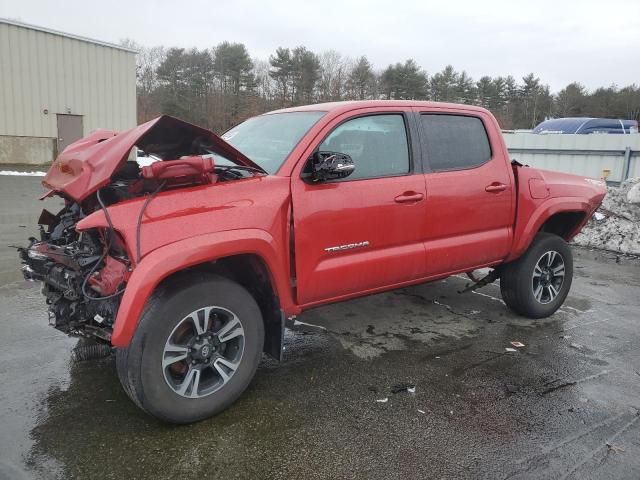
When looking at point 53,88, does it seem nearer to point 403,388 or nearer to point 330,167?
point 330,167

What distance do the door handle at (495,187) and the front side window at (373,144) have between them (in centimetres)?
90

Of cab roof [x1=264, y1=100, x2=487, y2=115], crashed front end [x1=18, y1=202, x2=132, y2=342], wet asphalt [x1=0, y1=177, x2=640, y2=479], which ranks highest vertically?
cab roof [x1=264, y1=100, x2=487, y2=115]

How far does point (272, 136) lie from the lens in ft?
12.7

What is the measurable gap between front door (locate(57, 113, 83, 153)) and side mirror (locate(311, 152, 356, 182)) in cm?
2030

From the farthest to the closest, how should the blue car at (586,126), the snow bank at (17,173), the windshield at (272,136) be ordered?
the blue car at (586,126) → the snow bank at (17,173) → the windshield at (272,136)

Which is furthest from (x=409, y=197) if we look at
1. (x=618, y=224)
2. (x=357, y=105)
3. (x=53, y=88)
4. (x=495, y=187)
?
(x=53, y=88)

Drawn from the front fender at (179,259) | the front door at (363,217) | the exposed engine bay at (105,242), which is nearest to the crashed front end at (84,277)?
the exposed engine bay at (105,242)

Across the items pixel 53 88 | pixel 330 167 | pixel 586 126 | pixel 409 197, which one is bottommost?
pixel 409 197

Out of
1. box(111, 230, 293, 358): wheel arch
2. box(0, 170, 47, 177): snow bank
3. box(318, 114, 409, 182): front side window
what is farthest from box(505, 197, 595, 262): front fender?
box(0, 170, 47, 177): snow bank

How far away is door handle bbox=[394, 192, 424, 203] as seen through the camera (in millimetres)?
3787

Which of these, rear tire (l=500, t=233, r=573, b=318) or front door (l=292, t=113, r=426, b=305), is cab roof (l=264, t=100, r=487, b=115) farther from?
rear tire (l=500, t=233, r=573, b=318)

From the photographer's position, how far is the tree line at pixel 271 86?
42375 mm

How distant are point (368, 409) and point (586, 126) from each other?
19672 millimetres

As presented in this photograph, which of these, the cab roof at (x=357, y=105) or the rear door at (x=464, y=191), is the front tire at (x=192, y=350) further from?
the rear door at (x=464, y=191)
